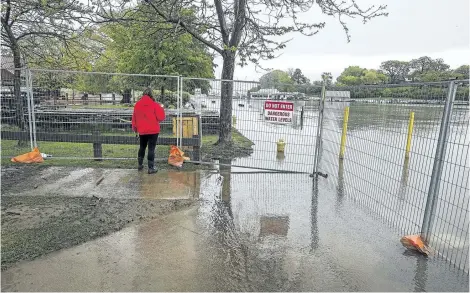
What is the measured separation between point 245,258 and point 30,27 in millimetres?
10792

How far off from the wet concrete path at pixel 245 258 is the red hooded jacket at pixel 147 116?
2.37 meters

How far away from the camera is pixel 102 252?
366 centimetres

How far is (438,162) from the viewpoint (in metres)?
3.90

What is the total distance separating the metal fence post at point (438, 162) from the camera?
3765 millimetres

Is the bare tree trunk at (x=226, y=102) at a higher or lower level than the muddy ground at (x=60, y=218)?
higher

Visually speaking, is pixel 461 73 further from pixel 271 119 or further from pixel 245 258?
pixel 245 258

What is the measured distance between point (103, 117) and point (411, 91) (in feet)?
23.7

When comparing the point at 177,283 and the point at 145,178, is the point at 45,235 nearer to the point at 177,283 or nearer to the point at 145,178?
the point at 177,283

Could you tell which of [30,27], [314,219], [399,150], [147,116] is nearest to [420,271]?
[314,219]

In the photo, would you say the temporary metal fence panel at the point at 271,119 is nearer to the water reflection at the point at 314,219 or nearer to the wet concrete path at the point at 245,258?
the water reflection at the point at 314,219

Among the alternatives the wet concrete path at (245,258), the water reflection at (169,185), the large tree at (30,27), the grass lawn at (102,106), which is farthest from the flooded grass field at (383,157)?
the large tree at (30,27)

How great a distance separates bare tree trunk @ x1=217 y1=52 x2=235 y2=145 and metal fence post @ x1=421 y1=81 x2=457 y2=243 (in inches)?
194

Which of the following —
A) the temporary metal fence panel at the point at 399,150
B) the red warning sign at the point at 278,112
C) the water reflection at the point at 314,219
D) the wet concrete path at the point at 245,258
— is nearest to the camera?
the wet concrete path at the point at 245,258

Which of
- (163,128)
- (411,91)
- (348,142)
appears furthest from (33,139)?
(411,91)
